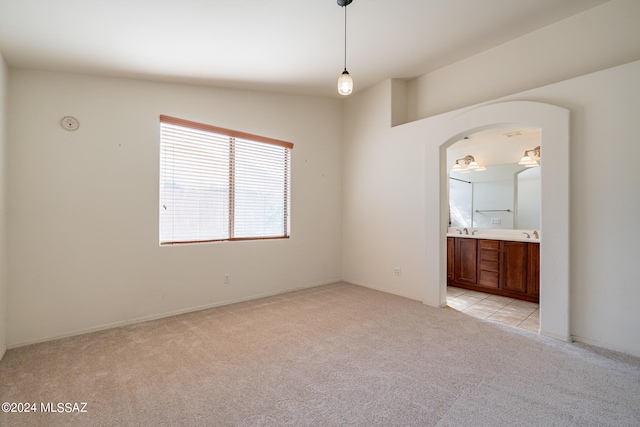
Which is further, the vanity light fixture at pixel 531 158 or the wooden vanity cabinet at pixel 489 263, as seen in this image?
the vanity light fixture at pixel 531 158

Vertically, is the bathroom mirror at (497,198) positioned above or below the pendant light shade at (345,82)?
below

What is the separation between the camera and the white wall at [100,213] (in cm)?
271

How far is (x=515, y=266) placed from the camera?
423cm

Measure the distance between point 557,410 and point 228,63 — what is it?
4016 mm

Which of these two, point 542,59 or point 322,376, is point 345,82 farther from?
point 542,59

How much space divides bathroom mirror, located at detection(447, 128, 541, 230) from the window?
2.99m

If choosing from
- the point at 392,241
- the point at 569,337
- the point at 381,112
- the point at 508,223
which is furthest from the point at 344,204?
the point at 569,337

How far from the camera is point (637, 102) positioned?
2.47 m

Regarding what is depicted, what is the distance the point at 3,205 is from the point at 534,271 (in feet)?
19.7

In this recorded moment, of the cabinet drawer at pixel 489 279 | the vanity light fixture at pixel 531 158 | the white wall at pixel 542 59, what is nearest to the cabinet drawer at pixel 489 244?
the cabinet drawer at pixel 489 279

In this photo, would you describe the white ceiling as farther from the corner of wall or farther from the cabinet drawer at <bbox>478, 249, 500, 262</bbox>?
the cabinet drawer at <bbox>478, 249, 500, 262</bbox>

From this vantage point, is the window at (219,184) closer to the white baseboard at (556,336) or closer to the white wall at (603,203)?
the white wall at (603,203)

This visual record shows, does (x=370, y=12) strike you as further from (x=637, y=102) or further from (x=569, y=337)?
(x=569, y=337)

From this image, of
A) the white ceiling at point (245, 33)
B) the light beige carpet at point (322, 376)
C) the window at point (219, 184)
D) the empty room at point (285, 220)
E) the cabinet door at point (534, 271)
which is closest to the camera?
the light beige carpet at point (322, 376)
